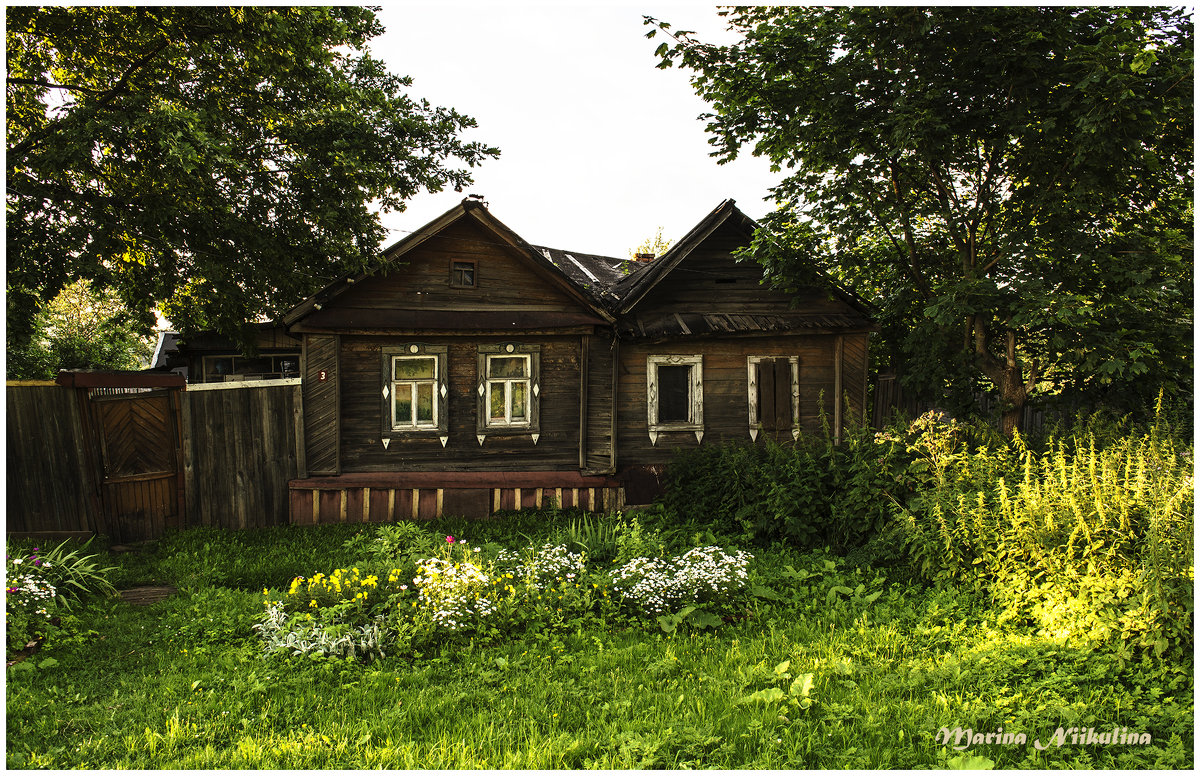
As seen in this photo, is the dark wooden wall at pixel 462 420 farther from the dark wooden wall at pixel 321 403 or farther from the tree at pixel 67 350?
the tree at pixel 67 350

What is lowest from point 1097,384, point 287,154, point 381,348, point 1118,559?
point 1118,559

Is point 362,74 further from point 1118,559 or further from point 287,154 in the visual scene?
point 1118,559

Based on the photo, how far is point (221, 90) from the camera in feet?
31.9

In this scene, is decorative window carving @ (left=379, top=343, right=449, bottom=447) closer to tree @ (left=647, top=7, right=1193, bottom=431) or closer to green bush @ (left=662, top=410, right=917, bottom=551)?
green bush @ (left=662, top=410, right=917, bottom=551)

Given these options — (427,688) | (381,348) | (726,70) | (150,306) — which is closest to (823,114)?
(726,70)

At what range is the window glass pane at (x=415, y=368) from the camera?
11016 millimetres

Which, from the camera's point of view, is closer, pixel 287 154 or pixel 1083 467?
pixel 1083 467

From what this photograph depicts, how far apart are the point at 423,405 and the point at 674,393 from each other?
4.51m

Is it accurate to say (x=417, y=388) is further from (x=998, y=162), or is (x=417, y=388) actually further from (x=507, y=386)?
(x=998, y=162)

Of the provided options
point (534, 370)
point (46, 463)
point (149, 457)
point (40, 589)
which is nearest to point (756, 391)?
point (534, 370)

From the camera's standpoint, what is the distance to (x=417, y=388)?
11.0 metres

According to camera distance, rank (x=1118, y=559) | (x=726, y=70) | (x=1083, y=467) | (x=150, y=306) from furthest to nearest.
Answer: (x=150, y=306) → (x=726, y=70) → (x=1083, y=467) → (x=1118, y=559)

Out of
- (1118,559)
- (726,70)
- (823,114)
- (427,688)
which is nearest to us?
(427,688)

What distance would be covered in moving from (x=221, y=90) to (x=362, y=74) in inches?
107
